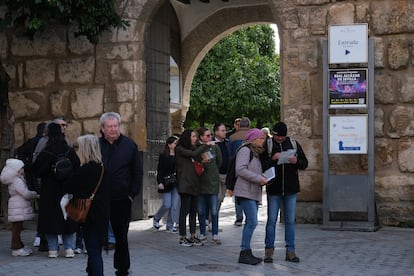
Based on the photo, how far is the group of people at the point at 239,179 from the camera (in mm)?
7766

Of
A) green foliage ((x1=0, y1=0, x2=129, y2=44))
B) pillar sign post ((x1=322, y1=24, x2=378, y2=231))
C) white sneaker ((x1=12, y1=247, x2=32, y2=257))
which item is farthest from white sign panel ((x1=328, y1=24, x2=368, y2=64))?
white sneaker ((x1=12, y1=247, x2=32, y2=257))

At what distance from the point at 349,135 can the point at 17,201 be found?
479cm

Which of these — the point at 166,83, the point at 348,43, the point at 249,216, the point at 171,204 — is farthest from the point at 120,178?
the point at 166,83

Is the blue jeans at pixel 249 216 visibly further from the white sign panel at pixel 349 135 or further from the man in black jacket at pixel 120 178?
the white sign panel at pixel 349 135

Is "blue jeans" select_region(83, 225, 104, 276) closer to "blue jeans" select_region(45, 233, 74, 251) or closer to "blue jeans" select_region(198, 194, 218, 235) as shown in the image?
"blue jeans" select_region(45, 233, 74, 251)

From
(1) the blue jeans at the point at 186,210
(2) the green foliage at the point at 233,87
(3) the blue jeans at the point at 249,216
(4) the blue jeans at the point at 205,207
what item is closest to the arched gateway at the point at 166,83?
(4) the blue jeans at the point at 205,207

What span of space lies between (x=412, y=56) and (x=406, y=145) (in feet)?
4.39

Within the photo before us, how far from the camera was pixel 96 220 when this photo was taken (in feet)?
20.1

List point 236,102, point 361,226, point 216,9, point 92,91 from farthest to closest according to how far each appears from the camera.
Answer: point 236,102, point 216,9, point 92,91, point 361,226

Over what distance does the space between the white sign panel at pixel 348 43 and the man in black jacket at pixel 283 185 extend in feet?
9.19

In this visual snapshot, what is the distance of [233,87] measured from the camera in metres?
30.8

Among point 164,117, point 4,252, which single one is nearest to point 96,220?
point 4,252

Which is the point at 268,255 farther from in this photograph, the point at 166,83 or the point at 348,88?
the point at 166,83

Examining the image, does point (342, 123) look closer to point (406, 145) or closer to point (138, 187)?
point (406, 145)
